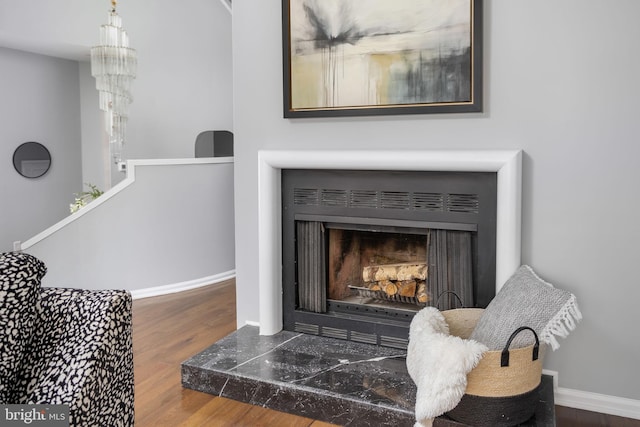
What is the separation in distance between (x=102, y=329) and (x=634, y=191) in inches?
82.8

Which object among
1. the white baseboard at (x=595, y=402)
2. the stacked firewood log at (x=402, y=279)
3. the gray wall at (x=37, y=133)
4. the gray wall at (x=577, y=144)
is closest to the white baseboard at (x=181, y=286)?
the stacked firewood log at (x=402, y=279)

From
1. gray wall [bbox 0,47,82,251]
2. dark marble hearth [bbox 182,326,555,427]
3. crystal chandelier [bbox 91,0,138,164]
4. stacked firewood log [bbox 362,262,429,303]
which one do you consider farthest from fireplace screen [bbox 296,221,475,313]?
gray wall [bbox 0,47,82,251]

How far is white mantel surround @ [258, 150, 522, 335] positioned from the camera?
2.46 meters

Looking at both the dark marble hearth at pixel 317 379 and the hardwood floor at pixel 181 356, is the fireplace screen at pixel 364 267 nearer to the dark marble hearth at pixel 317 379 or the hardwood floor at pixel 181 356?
the dark marble hearth at pixel 317 379

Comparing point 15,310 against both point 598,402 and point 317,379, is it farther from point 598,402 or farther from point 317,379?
point 598,402

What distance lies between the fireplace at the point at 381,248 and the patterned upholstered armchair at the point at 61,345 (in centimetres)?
152

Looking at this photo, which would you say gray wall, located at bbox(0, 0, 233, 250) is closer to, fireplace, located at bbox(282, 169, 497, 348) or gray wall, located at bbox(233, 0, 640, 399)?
fireplace, located at bbox(282, 169, 497, 348)

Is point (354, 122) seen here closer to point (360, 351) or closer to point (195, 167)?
point (360, 351)

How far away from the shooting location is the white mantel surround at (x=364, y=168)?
8.08 ft

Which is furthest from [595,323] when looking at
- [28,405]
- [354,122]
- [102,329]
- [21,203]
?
[21,203]

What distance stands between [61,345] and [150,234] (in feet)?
9.86

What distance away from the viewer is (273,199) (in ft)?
9.89

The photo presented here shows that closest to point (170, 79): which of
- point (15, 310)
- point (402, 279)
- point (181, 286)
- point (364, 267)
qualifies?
point (181, 286)

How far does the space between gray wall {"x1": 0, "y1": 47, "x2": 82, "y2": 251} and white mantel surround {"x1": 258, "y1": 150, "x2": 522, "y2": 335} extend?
13.0 feet
